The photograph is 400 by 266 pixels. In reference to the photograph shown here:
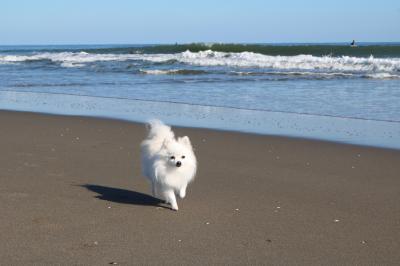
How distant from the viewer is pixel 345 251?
4137 millimetres

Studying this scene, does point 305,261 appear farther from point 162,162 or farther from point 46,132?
point 46,132

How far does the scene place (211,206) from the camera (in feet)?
17.5

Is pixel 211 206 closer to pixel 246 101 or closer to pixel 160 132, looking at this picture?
pixel 160 132

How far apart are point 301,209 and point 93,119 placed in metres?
6.36

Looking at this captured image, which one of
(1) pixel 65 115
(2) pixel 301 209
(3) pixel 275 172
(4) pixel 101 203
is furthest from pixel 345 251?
(1) pixel 65 115

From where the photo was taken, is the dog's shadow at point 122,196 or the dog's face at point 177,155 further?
the dog's shadow at point 122,196

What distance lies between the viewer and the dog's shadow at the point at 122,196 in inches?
218

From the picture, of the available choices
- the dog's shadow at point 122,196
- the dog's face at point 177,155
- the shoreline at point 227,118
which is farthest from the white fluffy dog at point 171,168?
the shoreline at point 227,118

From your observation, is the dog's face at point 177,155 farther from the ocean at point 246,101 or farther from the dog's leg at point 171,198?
the ocean at point 246,101

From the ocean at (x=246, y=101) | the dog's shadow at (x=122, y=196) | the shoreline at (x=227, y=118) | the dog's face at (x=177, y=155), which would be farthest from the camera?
the ocean at (x=246, y=101)

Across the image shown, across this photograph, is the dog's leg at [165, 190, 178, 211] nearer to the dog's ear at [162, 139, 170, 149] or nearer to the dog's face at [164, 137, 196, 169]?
the dog's face at [164, 137, 196, 169]

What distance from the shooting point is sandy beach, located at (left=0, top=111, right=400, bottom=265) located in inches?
159

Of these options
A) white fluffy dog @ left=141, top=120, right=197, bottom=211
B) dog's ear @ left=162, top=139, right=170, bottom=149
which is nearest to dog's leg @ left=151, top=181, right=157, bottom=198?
white fluffy dog @ left=141, top=120, right=197, bottom=211

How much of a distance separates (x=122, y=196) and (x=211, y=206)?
0.90 meters
